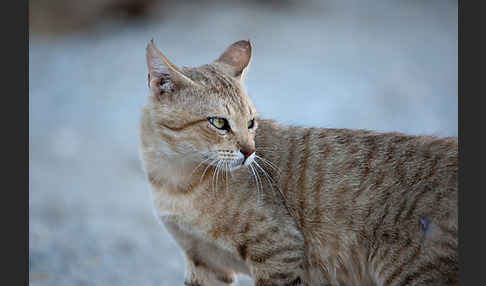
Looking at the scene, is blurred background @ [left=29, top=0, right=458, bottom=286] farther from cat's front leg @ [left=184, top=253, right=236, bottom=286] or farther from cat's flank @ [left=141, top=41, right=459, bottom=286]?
cat's flank @ [left=141, top=41, right=459, bottom=286]

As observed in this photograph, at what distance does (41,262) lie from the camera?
4.37 meters

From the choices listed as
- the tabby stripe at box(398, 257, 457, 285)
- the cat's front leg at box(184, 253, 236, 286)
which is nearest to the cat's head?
the cat's front leg at box(184, 253, 236, 286)

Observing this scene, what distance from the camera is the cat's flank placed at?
9.14 ft

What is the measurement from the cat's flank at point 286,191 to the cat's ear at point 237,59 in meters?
0.09

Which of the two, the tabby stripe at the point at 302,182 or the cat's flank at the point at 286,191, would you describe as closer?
the cat's flank at the point at 286,191

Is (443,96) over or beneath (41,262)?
over

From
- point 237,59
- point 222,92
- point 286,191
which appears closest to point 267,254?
point 286,191

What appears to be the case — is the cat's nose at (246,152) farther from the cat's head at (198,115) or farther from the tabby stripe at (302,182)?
the tabby stripe at (302,182)

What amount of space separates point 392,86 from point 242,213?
18.6 ft

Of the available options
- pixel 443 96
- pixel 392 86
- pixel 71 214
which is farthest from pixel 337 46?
pixel 71 214

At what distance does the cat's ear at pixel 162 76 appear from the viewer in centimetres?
289

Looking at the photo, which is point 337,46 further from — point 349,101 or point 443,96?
point 443,96

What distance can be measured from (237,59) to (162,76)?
2.03 ft

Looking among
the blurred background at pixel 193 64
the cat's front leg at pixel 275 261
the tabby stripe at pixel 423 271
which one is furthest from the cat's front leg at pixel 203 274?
the blurred background at pixel 193 64
